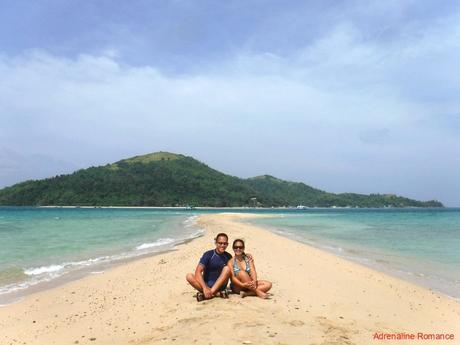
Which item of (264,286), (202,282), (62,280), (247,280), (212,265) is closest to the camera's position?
(202,282)

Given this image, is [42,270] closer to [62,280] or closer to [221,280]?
[62,280]

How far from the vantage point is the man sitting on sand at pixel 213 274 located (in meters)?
8.52

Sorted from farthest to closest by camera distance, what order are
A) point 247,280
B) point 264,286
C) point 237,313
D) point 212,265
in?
point 212,265 → point 264,286 → point 247,280 → point 237,313

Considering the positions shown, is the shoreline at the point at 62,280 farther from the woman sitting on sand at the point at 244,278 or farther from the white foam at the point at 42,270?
the woman sitting on sand at the point at 244,278

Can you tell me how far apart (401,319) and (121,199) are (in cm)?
16505

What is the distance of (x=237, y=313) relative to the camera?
738cm

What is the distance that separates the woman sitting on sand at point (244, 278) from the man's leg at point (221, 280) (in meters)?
0.15

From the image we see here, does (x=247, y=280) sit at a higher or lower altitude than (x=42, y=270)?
higher

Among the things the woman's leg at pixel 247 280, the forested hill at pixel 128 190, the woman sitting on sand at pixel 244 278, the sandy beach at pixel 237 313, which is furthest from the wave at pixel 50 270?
the forested hill at pixel 128 190

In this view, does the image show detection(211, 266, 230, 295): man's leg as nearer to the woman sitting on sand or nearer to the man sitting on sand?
the man sitting on sand

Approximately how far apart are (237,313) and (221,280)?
126 centimetres

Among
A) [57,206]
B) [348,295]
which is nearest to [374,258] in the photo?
[348,295]

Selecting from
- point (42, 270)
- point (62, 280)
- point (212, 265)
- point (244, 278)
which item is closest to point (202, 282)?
point (212, 265)

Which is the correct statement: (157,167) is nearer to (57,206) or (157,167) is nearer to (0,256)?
(57,206)
